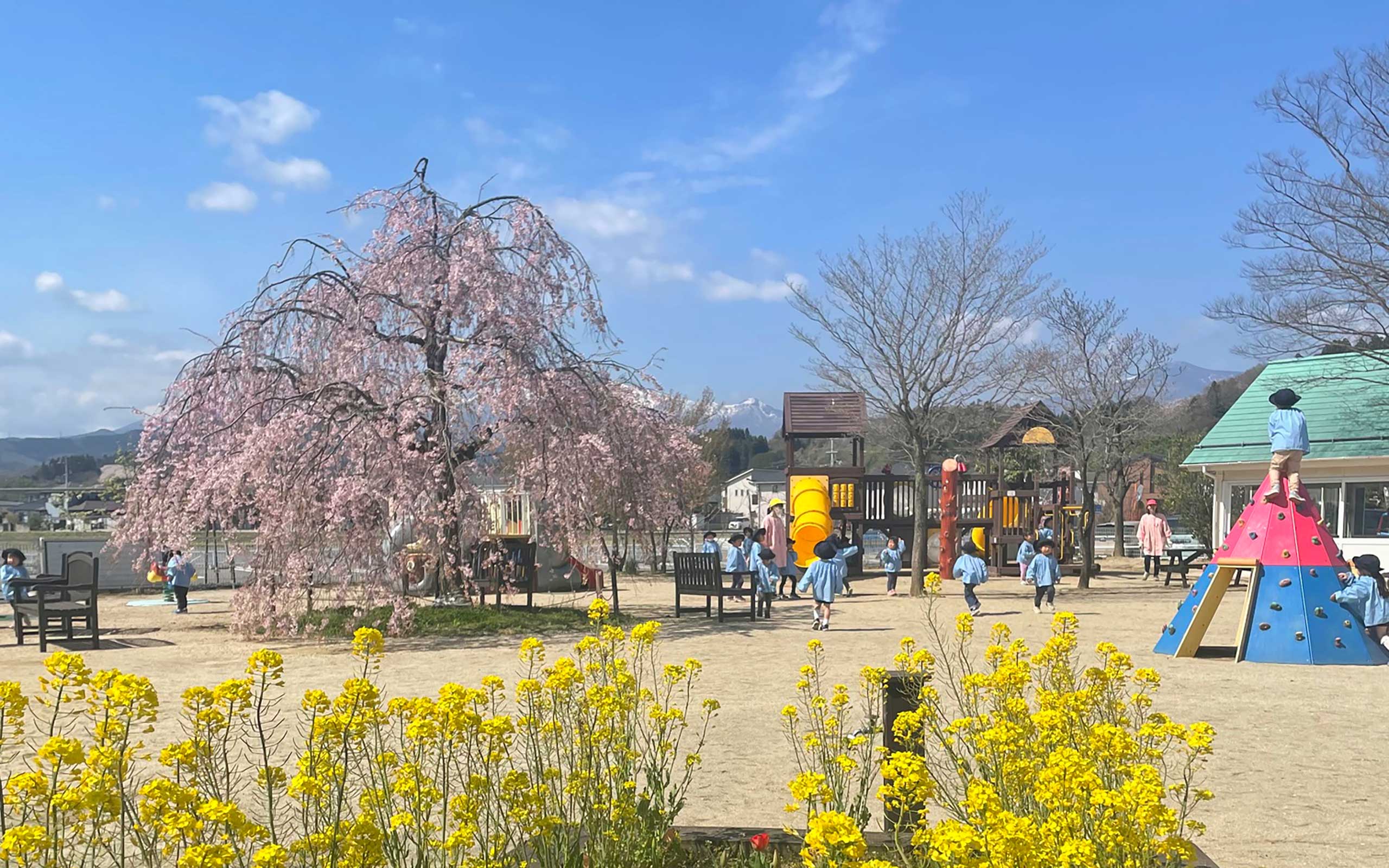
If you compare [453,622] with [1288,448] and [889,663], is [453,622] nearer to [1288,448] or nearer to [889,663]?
[889,663]

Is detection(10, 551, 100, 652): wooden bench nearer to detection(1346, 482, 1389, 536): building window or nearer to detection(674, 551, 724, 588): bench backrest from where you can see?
detection(674, 551, 724, 588): bench backrest

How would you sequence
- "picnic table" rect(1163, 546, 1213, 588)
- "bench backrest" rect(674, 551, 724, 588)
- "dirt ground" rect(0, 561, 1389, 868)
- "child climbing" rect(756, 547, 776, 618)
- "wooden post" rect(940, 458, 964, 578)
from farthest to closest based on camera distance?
1. "picnic table" rect(1163, 546, 1213, 588)
2. "wooden post" rect(940, 458, 964, 578)
3. "child climbing" rect(756, 547, 776, 618)
4. "bench backrest" rect(674, 551, 724, 588)
5. "dirt ground" rect(0, 561, 1389, 868)

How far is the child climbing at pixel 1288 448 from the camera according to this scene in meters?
12.5

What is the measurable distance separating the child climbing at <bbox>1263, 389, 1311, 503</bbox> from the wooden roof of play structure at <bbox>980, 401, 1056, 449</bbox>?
631 inches

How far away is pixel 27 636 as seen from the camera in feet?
50.4

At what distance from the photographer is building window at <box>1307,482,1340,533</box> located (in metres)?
23.0

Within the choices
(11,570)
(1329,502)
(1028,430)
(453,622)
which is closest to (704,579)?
(453,622)

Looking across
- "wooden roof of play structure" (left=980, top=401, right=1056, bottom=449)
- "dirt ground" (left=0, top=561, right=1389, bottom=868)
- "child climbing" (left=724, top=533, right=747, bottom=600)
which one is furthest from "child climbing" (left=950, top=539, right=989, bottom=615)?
"wooden roof of play structure" (left=980, top=401, right=1056, bottom=449)

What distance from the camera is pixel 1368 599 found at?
40.8ft

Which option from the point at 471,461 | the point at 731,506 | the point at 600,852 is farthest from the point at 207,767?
the point at 731,506

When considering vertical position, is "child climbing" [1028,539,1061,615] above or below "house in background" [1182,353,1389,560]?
below

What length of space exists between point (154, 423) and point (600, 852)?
15.2 meters

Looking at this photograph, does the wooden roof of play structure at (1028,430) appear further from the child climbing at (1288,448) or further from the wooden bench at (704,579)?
the child climbing at (1288,448)

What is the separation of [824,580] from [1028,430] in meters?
17.9
